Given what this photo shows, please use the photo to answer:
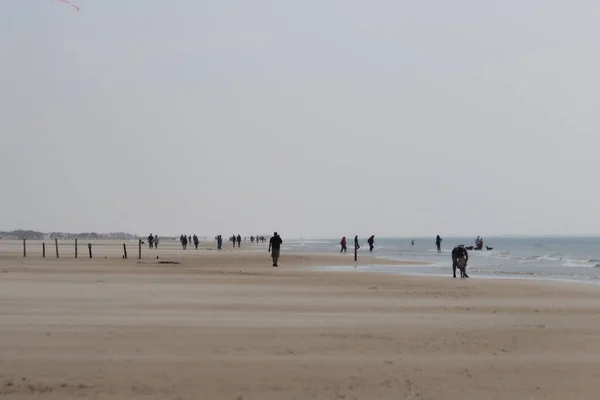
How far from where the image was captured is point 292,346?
1155cm

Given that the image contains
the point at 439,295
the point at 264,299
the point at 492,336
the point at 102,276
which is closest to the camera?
the point at 492,336

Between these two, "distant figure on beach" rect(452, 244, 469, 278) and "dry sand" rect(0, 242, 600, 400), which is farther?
"distant figure on beach" rect(452, 244, 469, 278)

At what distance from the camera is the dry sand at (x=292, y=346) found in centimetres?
880

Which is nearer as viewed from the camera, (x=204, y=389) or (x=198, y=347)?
(x=204, y=389)

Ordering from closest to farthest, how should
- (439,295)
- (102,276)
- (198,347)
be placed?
(198,347)
(439,295)
(102,276)

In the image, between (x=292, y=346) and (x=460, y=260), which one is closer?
(x=292, y=346)

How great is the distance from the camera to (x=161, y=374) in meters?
9.38

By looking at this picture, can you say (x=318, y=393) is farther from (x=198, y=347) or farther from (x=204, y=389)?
(x=198, y=347)

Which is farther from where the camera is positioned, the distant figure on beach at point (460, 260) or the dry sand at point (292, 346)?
the distant figure on beach at point (460, 260)

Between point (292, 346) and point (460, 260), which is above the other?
point (460, 260)

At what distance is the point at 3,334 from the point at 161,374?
410cm

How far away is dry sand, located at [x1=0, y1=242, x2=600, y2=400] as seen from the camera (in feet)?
28.9

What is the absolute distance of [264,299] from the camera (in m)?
19.7

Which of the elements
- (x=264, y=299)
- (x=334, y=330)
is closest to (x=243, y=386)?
(x=334, y=330)
